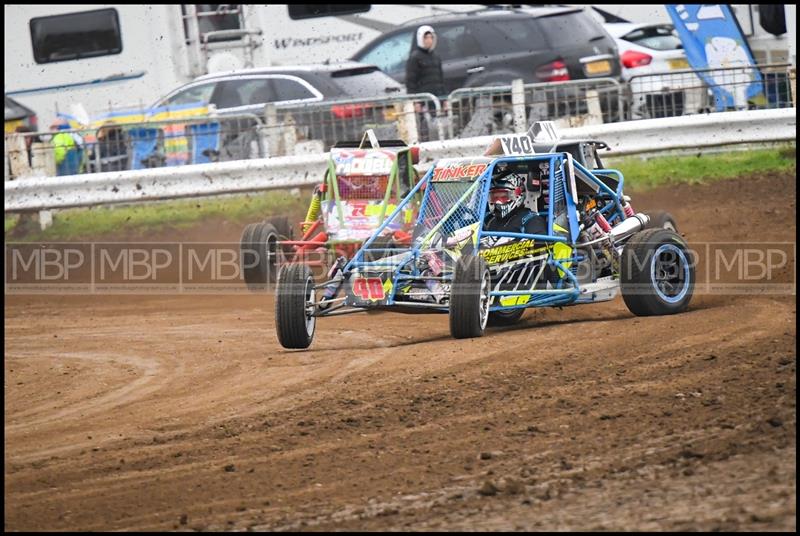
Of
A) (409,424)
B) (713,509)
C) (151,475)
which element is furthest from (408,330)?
(713,509)

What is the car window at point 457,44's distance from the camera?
18797 millimetres

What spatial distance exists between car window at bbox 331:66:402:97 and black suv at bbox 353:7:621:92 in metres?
1.36

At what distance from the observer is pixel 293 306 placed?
8.81m

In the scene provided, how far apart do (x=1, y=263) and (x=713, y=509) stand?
1124cm

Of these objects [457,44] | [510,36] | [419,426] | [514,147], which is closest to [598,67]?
[510,36]

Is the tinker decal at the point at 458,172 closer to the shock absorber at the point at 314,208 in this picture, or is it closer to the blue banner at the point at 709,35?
the shock absorber at the point at 314,208

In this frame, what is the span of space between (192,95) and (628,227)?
9.47 metres

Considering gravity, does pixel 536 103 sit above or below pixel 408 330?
→ above

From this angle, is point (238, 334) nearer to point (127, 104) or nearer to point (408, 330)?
point (408, 330)

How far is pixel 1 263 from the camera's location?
14.5 meters

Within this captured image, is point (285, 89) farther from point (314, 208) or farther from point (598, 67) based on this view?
point (314, 208)

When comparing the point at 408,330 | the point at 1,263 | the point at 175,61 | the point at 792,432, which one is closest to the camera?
the point at 792,432

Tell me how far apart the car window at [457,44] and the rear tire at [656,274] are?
9910 millimetres

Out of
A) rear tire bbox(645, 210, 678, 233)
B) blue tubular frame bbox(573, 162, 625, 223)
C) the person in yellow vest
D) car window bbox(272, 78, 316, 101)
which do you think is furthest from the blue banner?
blue tubular frame bbox(573, 162, 625, 223)
